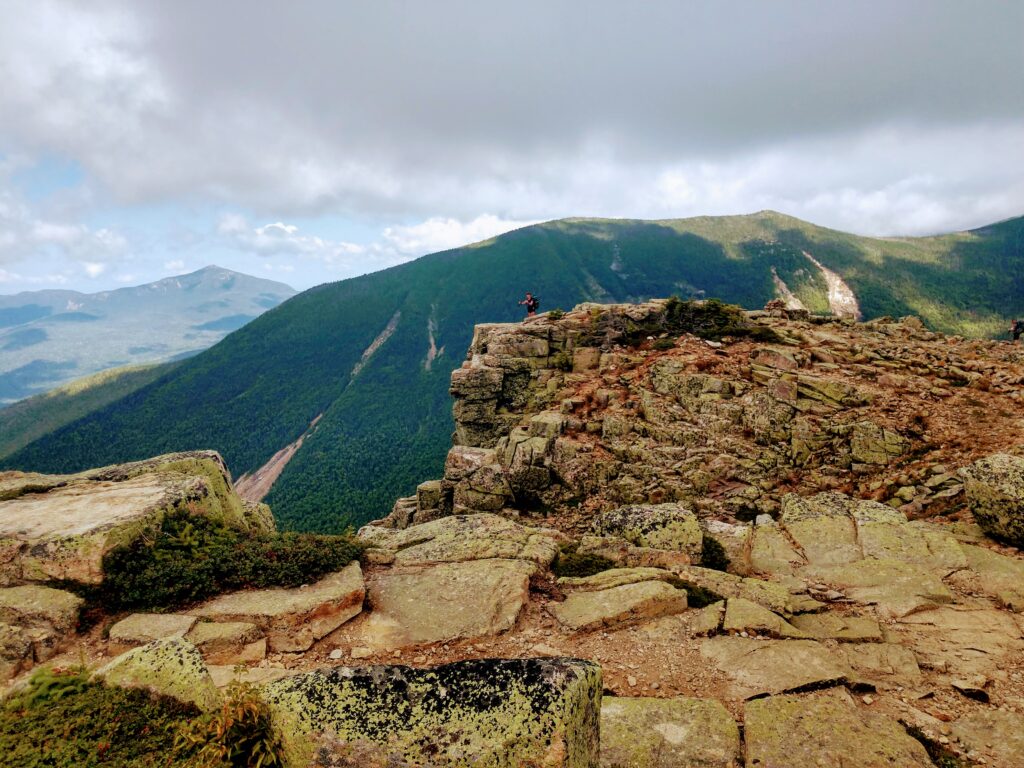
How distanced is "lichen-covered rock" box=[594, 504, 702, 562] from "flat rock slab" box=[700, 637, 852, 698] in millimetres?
5287

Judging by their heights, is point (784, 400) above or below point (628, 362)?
below

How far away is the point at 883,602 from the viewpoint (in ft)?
45.6

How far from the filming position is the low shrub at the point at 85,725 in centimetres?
581

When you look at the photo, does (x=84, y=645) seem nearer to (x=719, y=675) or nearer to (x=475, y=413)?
(x=719, y=675)

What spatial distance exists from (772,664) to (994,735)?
3687 millimetres

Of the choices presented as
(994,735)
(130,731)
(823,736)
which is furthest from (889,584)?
(130,731)

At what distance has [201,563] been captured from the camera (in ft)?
42.1

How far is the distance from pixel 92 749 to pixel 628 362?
30.5 meters

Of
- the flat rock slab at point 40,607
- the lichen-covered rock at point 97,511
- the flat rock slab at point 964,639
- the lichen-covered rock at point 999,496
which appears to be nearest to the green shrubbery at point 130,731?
the flat rock slab at point 40,607

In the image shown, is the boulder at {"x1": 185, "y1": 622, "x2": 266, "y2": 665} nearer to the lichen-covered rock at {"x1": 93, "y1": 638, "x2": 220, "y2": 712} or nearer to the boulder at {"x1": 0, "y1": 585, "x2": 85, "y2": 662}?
the boulder at {"x1": 0, "y1": 585, "x2": 85, "y2": 662}

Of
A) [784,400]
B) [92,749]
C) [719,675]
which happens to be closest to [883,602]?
[719,675]

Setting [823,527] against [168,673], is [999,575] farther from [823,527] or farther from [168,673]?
[168,673]

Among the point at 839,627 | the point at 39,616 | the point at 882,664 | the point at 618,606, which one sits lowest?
the point at 839,627

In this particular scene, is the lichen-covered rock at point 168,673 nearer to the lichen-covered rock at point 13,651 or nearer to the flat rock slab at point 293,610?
the flat rock slab at point 293,610
